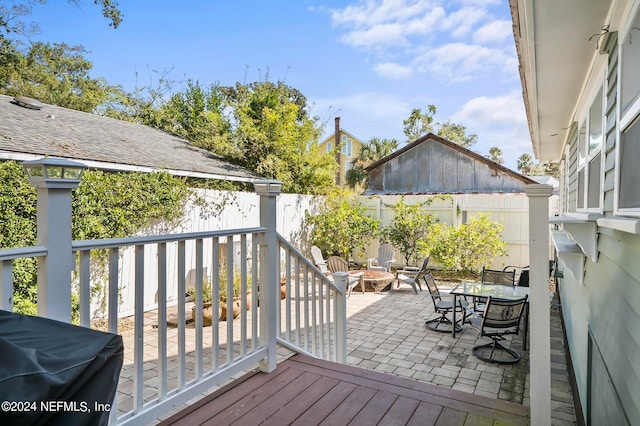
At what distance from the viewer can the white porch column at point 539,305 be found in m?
2.10

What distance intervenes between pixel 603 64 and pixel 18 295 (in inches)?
236

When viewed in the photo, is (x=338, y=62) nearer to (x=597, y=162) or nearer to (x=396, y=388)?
(x=597, y=162)

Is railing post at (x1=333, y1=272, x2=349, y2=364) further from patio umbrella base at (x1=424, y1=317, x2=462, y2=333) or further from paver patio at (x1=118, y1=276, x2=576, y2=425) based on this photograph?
patio umbrella base at (x1=424, y1=317, x2=462, y2=333)

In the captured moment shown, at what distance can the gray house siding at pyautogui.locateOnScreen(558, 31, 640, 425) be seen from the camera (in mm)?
1494

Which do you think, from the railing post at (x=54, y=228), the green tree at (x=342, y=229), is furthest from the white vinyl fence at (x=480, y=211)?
the railing post at (x=54, y=228)

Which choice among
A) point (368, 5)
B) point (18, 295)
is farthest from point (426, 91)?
point (18, 295)

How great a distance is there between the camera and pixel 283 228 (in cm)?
912

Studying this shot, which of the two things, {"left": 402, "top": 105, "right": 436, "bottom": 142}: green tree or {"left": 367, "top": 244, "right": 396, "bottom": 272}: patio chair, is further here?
{"left": 402, "top": 105, "right": 436, "bottom": 142}: green tree

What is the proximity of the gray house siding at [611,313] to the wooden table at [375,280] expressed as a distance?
16.6 ft

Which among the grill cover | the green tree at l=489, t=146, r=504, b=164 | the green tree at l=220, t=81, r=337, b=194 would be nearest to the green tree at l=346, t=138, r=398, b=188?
the green tree at l=220, t=81, r=337, b=194

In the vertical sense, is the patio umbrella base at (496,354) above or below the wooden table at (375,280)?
below

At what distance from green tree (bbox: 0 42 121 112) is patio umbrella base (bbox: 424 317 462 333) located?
14.6m

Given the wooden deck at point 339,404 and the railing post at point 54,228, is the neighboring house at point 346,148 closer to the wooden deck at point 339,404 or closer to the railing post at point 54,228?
the wooden deck at point 339,404

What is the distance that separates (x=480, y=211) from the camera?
31.0 ft
